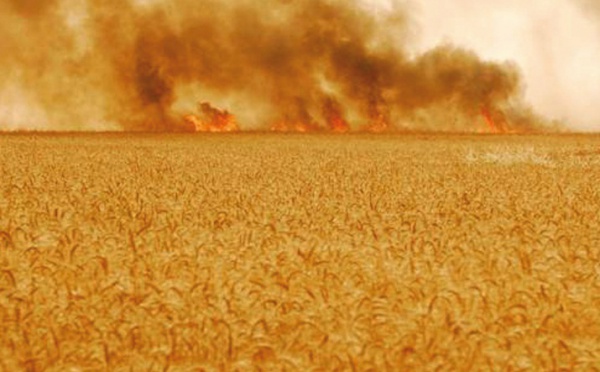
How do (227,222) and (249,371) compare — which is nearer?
(249,371)

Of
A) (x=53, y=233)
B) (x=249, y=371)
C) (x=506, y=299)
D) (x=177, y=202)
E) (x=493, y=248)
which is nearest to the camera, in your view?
(x=249, y=371)

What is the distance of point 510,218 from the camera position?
44.2 feet

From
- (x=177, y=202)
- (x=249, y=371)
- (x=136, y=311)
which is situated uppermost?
(x=177, y=202)

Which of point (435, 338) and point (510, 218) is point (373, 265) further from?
point (510, 218)

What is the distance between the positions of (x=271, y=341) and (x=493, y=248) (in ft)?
14.0

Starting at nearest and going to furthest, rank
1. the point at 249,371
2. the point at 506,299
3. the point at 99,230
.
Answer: the point at 249,371
the point at 506,299
the point at 99,230

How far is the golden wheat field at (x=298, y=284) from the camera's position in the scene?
6.22 meters

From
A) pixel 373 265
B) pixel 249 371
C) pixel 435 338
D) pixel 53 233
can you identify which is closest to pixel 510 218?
pixel 373 265

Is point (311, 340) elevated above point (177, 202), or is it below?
below

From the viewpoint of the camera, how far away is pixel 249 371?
584cm

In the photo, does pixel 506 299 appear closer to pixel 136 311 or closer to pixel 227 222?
pixel 136 311

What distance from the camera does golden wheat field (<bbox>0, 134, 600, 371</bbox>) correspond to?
622 centimetres

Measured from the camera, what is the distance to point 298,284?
322 inches

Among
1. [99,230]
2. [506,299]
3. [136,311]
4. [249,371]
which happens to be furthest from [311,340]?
[99,230]
